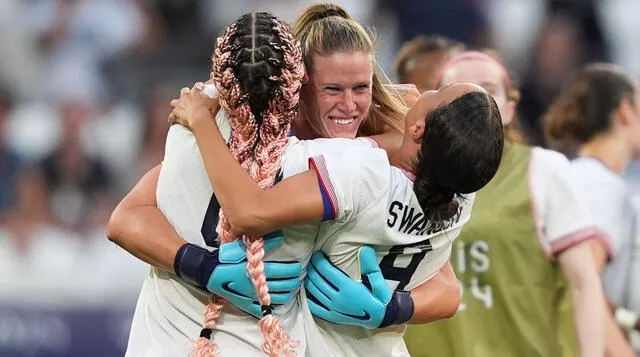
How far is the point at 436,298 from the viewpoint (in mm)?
3424

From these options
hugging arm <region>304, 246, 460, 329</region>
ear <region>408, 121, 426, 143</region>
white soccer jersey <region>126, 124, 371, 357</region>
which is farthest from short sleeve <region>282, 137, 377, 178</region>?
hugging arm <region>304, 246, 460, 329</region>

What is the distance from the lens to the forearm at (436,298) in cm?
339

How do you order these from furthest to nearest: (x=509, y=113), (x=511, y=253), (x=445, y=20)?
(x=445, y=20) < (x=509, y=113) < (x=511, y=253)

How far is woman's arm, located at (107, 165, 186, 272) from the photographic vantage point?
10.6ft

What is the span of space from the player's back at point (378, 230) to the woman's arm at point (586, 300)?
742 millimetres

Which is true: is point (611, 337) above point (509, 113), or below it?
below

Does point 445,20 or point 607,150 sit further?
point 445,20

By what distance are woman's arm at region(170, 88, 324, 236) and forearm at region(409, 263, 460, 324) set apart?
1.37 feet

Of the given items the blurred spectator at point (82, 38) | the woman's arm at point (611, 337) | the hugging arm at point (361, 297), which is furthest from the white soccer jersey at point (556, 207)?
the blurred spectator at point (82, 38)

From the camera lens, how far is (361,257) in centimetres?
326

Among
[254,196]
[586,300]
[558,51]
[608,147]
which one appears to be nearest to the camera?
[254,196]

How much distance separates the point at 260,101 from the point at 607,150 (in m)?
2.00

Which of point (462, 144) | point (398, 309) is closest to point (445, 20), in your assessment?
point (398, 309)

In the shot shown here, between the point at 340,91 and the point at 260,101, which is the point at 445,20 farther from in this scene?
the point at 260,101
